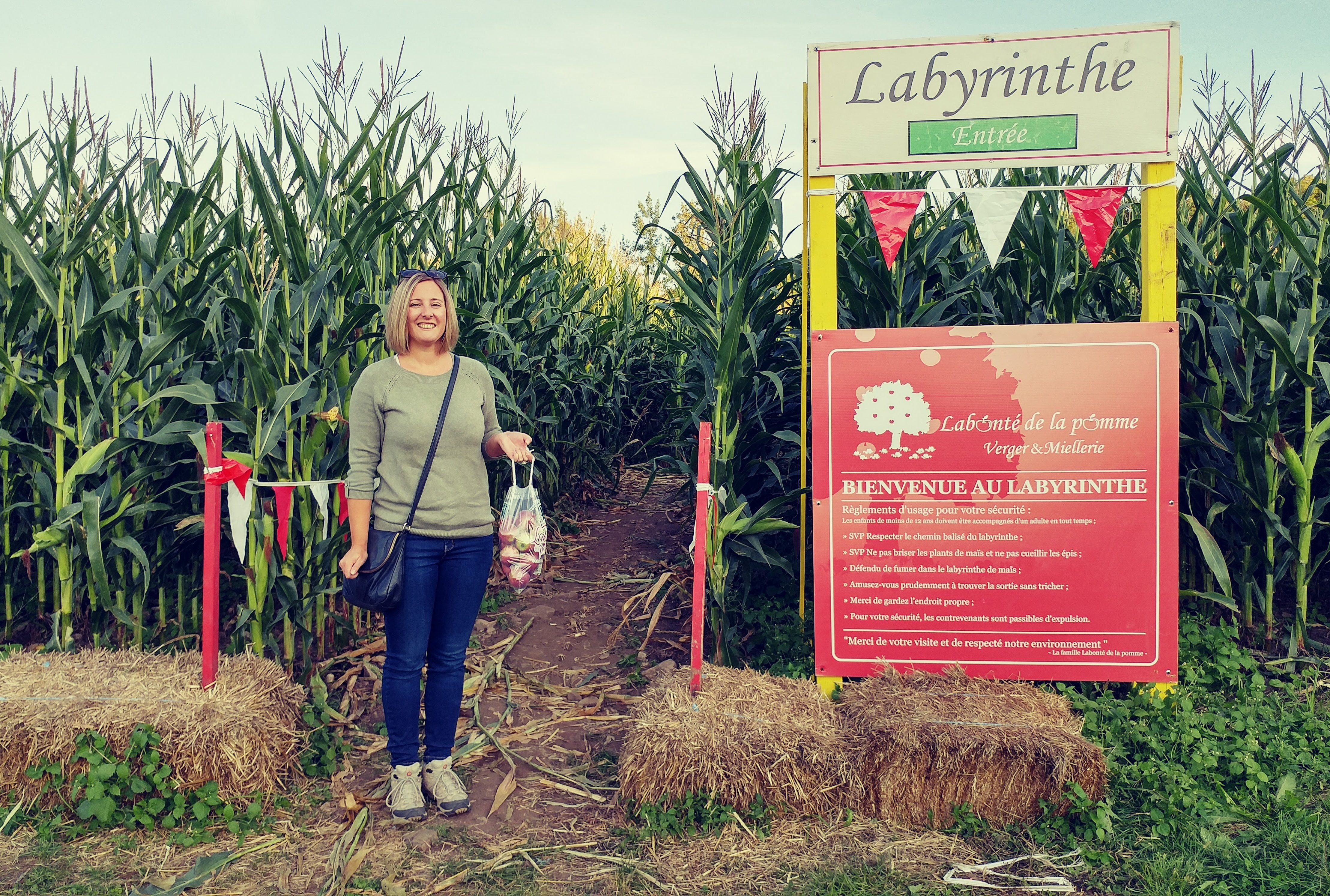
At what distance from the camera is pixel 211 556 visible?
10.8 ft

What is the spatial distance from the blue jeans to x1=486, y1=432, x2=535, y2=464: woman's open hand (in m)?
0.33

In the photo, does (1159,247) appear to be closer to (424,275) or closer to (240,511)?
(424,275)

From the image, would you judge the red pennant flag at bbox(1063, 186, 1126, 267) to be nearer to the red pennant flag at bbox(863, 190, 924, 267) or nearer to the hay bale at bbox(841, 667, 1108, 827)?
the red pennant flag at bbox(863, 190, 924, 267)

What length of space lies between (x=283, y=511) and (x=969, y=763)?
116 inches

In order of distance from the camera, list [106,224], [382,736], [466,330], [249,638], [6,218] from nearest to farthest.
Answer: [6,218] → [382,736] → [249,638] → [106,224] → [466,330]

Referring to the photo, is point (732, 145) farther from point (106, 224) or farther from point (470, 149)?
point (106, 224)

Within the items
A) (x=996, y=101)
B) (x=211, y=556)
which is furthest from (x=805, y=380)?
(x=211, y=556)

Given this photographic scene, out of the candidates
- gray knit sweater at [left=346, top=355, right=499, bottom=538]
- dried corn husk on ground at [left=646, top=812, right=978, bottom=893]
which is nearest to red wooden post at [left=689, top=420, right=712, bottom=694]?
dried corn husk on ground at [left=646, top=812, right=978, bottom=893]

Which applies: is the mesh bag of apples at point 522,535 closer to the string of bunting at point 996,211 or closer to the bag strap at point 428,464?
the bag strap at point 428,464

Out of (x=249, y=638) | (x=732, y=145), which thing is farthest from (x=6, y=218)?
(x=732, y=145)

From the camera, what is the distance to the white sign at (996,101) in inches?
140

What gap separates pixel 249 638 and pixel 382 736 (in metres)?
0.92

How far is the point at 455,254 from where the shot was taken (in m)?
5.39

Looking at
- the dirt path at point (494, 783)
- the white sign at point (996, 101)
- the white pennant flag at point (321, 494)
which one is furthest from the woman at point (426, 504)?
the white sign at point (996, 101)
